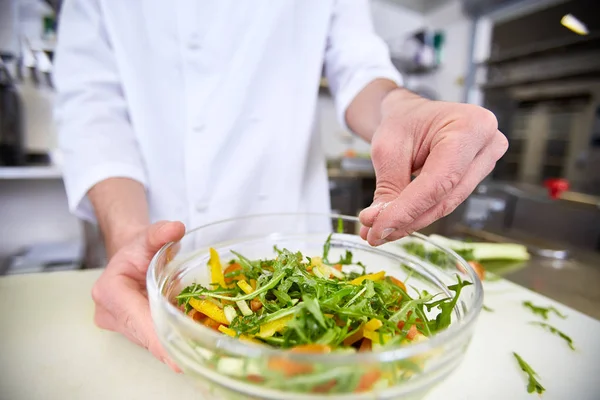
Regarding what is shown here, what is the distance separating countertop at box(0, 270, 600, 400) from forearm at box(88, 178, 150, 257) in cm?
10

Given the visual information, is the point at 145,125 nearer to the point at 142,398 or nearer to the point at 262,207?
the point at 262,207

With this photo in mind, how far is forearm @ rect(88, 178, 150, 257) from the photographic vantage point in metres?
0.52

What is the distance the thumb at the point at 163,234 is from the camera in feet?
1.22

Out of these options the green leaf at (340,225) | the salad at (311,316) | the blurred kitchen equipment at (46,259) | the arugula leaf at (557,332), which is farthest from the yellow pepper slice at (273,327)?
the blurred kitchen equipment at (46,259)

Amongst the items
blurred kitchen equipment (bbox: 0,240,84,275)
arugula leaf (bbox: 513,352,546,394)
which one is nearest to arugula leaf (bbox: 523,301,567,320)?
arugula leaf (bbox: 513,352,546,394)

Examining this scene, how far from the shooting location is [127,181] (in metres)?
0.62

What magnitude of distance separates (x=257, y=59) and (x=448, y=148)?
0.53 meters

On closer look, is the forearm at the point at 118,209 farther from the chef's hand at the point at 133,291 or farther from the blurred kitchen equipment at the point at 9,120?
the blurred kitchen equipment at the point at 9,120

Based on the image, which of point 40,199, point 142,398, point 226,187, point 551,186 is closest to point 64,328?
point 142,398

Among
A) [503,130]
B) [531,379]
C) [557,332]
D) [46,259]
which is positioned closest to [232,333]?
[531,379]

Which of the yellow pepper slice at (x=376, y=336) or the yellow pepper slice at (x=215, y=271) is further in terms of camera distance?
the yellow pepper slice at (x=215, y=271)

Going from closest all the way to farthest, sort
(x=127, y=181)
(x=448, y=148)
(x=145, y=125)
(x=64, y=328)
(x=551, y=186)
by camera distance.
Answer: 1. (x=448, y=148)
2. (x=64, y=328)
3. (x=127, y=181)
4. (x=145, y=125)
5. (x=551, y=186)

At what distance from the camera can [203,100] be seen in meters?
0.72

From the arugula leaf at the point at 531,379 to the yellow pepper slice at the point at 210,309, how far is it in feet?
1.04
